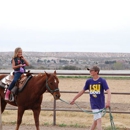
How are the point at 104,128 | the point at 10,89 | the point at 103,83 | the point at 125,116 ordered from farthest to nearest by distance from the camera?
the point at 125,116
the point at 104,128
the point at 10,89
the point at 103,83

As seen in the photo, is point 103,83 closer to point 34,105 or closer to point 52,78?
point 52,78

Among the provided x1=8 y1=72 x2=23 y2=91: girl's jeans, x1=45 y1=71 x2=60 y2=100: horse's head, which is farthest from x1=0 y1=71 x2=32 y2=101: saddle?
x1=45 y1=71 x2=60 y2=100: horse's head

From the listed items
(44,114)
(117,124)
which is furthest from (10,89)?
(44,114)

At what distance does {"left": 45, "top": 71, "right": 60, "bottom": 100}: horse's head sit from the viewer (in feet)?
26.0

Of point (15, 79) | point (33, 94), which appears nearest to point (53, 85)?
point (33, 94)

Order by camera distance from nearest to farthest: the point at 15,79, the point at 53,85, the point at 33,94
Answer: the point at 53,85 < the point at 33,94 < the point at 15,79

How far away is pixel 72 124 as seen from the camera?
10.4 m

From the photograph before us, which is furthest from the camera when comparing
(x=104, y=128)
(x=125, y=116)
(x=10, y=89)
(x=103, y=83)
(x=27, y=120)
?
(x=125, y=116)

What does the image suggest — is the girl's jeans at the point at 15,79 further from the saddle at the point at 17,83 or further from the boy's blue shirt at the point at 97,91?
the boy's blue shirt at the point at 97,91

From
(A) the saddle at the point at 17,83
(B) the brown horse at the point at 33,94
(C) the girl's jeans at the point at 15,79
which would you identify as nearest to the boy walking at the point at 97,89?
(B) the brown horse at the point at 33,94

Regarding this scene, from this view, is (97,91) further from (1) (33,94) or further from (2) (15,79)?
(2) (15,79)

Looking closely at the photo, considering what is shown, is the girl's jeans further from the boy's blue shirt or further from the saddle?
the boy's blue shirt

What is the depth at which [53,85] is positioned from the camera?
26.3 ft

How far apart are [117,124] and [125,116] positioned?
89.9 inches
